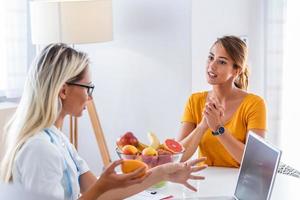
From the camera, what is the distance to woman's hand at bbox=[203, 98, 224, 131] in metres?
2.01

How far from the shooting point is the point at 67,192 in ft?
4.83

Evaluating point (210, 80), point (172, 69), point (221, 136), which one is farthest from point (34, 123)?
point (172, 69)

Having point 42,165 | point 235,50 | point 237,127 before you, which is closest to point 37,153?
point 42,165

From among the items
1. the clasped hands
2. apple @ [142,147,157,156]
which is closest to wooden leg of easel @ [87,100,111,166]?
the clasped hands

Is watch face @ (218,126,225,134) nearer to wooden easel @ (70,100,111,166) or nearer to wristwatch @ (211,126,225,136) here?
wristwatch @ (211,126,225,136)

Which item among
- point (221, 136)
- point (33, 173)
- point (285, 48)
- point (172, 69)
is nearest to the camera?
point (33, 173)

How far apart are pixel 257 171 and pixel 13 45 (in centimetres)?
215

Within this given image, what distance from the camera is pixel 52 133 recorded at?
1.47 meters

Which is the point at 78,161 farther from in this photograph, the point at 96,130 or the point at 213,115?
the point at 96,130

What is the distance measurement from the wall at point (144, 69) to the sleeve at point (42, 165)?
1.61 metres

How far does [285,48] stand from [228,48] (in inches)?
54.5

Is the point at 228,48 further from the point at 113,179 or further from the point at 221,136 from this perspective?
the point at 113,179

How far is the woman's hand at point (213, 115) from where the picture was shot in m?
2.01

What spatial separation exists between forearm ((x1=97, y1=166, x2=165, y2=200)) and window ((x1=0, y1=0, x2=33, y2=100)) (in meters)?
1.88
